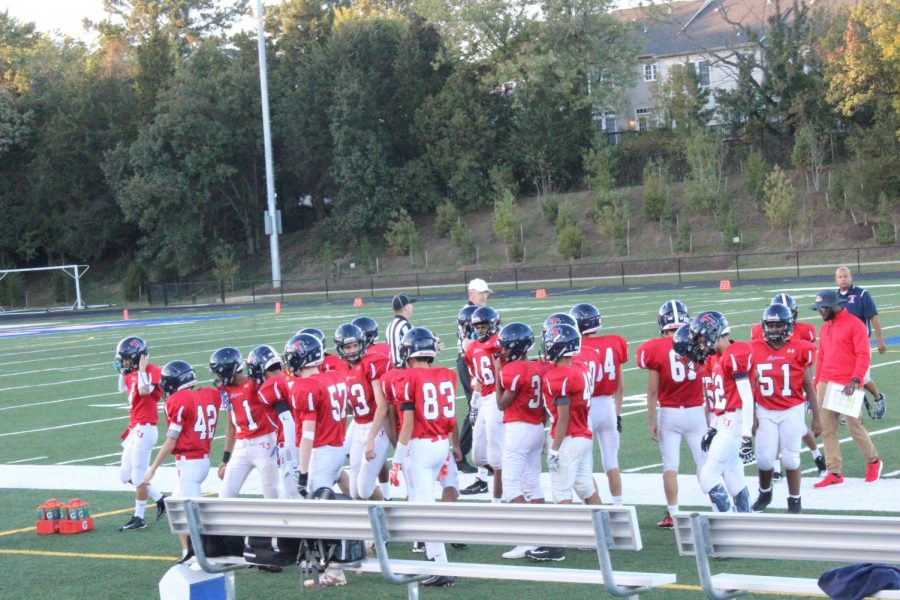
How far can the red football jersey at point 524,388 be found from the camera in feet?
27.3

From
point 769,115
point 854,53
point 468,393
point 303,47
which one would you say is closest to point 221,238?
point 303,47

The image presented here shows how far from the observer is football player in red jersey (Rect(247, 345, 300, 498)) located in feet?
28.9

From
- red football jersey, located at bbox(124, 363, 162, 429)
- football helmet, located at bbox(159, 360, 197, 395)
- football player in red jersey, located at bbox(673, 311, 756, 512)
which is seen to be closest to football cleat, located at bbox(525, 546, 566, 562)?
football player in red jersey, located at bbox(673, 311, 756, 512)

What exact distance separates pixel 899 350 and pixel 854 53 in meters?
32.7

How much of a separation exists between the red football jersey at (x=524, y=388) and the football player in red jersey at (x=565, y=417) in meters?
0.10

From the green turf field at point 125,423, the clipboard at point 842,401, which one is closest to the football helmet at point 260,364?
the green turf field at point 125,423

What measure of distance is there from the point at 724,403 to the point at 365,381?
2.85 meters

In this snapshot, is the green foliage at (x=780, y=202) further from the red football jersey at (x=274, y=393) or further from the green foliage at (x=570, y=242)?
the red football jersey at (x=274, y=393)

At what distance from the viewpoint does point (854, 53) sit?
161 feet

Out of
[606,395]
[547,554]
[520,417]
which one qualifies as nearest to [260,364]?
[520,417]

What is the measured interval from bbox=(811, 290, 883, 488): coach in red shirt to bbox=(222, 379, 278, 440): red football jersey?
15.3 feet

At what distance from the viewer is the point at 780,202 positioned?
4825 centimetres

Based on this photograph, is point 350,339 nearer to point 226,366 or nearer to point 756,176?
point 226,366

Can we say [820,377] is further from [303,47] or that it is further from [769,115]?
[303,47]
